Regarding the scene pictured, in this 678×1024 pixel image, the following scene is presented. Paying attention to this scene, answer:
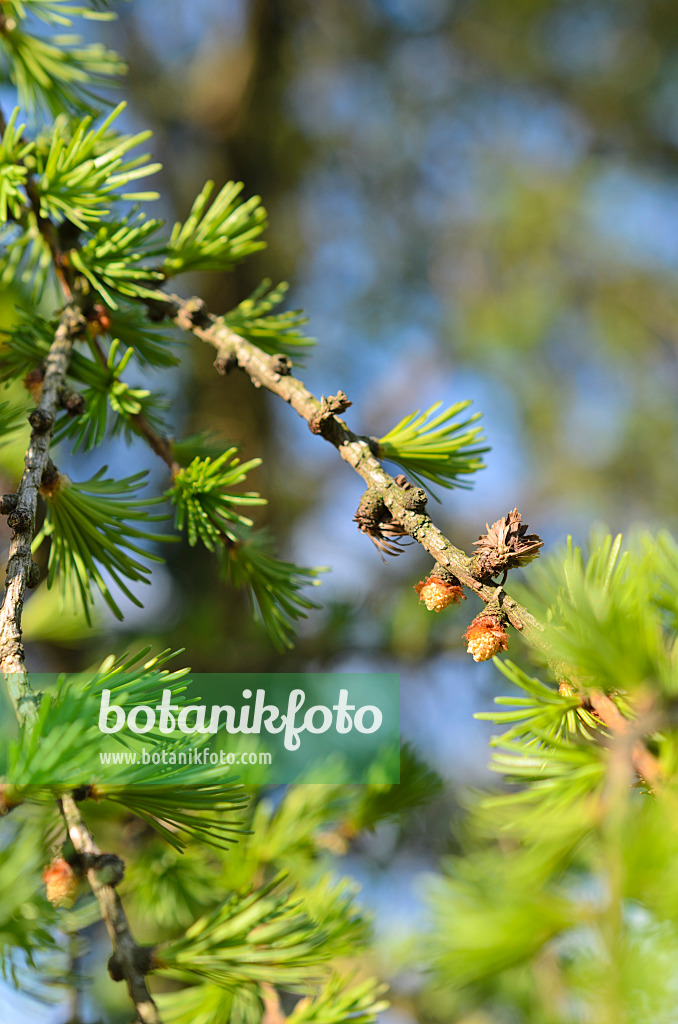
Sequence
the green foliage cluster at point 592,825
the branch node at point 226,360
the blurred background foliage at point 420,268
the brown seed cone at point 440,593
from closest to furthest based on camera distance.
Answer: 1. the green foliage cluster at point 592,825
2. the brown seed cone at point 440,593
3. the branch node at point 226,360
4. the blurred background foliage at point 420,268

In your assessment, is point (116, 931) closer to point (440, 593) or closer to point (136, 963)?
point (136, 963)

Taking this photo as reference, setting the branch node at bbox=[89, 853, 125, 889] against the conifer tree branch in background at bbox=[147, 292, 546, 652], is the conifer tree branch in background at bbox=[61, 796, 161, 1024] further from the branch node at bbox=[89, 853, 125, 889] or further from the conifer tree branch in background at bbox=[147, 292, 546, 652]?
the conifer tree branch in background at bbox=[147, 292, 546, 652]

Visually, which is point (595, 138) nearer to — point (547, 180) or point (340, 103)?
point (547, 180)

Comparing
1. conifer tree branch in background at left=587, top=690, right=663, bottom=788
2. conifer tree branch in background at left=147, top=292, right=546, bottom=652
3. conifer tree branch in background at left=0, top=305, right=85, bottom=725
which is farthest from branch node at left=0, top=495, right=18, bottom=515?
conifer tree branch in background at left=587, top=690, right=663, bottom=788

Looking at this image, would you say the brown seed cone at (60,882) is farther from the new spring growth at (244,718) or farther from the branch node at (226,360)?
the branch node at (226,360)

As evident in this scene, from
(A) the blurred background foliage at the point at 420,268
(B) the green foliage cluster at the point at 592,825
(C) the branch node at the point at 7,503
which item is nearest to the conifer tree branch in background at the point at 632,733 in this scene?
(B) the green foliage cluster at the point at 592,825

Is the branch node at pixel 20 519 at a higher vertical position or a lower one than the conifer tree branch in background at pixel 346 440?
lower
